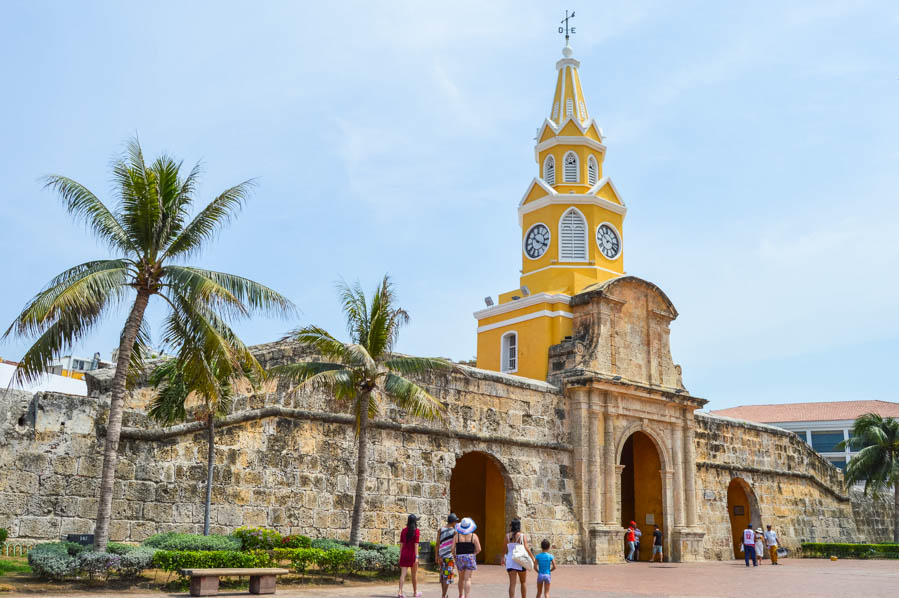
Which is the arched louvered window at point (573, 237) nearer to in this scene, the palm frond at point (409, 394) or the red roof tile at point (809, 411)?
the palm frond at point (409, 394)

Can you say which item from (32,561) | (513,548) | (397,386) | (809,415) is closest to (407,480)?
(397,386)

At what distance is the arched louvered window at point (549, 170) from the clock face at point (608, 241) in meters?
2.41

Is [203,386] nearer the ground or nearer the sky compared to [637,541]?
nearer the sky

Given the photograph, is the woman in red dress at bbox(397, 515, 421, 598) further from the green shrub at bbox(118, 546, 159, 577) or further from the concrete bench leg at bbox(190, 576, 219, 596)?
the green shrub at bbox(118, 546, 159, 577)

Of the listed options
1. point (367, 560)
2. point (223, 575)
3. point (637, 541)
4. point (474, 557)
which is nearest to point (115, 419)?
point (223, 575)

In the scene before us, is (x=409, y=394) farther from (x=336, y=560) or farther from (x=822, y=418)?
(x=822, y=418)

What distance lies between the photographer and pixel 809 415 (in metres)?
64.7

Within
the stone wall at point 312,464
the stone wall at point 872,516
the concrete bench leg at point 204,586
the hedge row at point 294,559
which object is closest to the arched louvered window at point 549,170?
the stone wall at point 312,464

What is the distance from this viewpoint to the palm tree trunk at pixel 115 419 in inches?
499

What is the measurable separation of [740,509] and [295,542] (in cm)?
1986

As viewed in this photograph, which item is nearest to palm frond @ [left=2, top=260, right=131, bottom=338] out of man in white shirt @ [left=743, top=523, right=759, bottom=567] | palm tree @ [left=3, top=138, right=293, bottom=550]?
palm tree @ [left=3, top=138, right=293, bottom=550]

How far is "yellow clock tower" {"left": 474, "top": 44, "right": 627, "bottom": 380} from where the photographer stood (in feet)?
84.7

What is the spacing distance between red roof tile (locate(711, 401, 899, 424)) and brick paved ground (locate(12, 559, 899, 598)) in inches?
1704

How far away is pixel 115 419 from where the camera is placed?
13133mm
